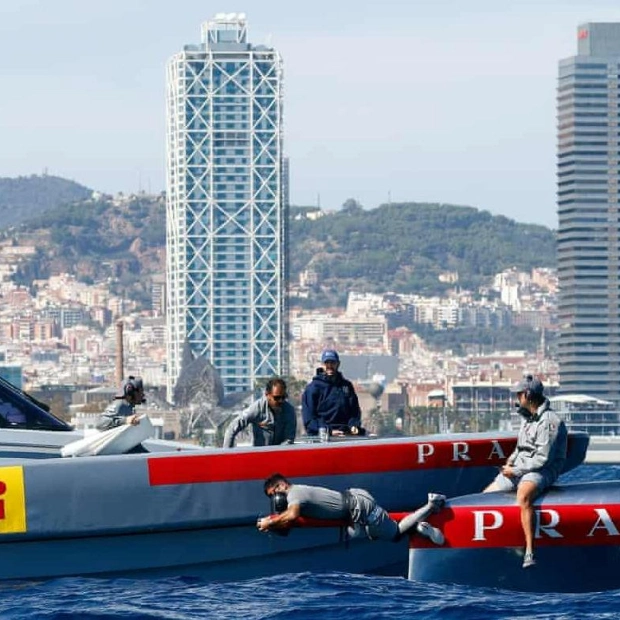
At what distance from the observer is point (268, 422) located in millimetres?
16750

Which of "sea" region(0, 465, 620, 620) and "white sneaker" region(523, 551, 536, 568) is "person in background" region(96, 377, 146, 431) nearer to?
"sea" region(0, 465, 620, 620)

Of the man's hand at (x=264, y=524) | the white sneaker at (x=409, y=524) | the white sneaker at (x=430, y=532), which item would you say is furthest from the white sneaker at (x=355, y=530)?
the man's hand at (x=264, y=524)

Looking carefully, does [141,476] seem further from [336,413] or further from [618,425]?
[618,425]

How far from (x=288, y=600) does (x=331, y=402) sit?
2.43m

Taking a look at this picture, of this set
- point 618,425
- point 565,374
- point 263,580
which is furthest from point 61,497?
point 565,374

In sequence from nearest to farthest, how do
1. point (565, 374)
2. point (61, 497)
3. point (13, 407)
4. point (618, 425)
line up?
point (61, 497) < point (13, 407) < point (618, 425) < point (565, 374)

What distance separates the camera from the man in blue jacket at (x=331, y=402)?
17219mm

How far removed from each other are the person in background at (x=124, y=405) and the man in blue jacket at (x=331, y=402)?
4.43 ft

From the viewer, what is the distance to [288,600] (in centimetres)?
1523

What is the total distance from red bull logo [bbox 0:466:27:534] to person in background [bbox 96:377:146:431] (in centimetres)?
111

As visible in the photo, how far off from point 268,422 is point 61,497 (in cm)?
181

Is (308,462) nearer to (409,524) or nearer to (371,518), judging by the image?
(371,518)

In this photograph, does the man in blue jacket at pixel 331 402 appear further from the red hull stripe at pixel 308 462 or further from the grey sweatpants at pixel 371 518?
the grey sweatpants at pixel 371 518

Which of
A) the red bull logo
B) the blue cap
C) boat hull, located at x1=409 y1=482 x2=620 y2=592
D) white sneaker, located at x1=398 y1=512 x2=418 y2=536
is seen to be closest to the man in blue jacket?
the blue cap
